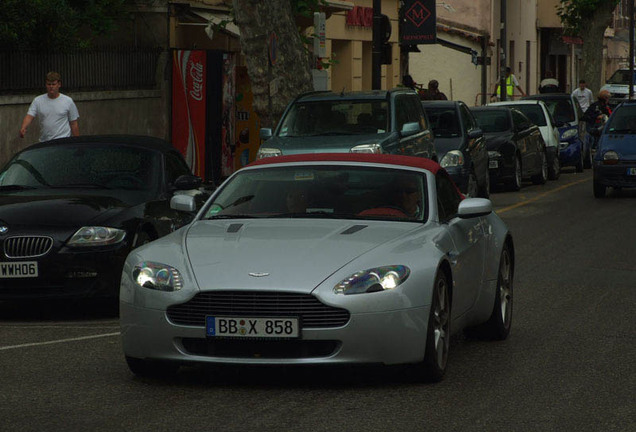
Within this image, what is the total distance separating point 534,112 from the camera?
31.4m

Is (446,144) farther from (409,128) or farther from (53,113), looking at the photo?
(53,113)

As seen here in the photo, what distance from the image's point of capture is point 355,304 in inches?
310

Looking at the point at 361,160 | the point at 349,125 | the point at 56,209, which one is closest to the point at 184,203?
the point at 361,160

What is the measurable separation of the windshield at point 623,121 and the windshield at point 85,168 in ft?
44.2

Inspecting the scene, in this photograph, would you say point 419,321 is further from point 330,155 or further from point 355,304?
point 330,155

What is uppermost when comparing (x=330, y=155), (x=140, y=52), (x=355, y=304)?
(x=140, y=52)

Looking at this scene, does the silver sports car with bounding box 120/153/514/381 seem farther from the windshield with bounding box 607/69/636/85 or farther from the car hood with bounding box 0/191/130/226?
the windshield with bounding box 607/69/636/85

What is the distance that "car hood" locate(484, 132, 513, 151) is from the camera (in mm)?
27359

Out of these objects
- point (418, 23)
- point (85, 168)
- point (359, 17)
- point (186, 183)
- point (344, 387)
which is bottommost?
point (344, 387)

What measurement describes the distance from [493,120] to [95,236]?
17.8 metres

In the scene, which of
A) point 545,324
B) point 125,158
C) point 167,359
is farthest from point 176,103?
point 167,359

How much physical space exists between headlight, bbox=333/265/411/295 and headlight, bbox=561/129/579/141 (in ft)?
83.7

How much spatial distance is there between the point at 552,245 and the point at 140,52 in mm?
12202

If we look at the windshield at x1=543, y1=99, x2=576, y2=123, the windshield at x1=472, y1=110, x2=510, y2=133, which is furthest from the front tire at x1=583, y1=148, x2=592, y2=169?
the windshield at x1=472, y1=110, x2=510, y2=133
